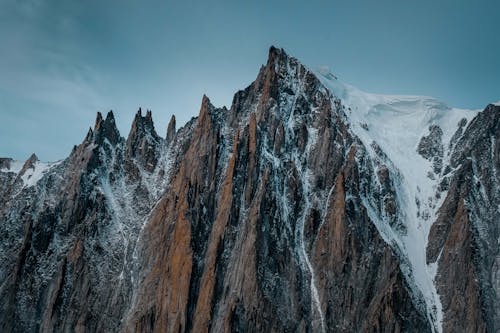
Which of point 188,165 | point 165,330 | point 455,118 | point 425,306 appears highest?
point 455,118

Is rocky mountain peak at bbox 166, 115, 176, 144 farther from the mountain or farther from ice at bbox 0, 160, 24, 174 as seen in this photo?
ice at bbox 0, 160, 24, 174

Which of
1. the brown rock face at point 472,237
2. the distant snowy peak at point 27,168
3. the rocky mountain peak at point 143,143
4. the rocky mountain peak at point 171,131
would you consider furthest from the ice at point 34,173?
the brown rock face at point 472,237

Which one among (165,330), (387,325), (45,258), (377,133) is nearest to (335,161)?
(377,133)

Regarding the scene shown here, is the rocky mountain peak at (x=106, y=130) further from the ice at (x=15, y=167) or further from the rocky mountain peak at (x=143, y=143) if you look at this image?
the ice at (x=15, y=167)

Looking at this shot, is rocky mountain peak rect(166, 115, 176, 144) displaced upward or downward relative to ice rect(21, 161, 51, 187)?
upward

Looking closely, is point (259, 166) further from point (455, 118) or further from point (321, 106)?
point (455, 118)

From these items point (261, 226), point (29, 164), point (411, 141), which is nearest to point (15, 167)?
point (29, 164)

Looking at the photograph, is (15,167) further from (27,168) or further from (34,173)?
(34,173)

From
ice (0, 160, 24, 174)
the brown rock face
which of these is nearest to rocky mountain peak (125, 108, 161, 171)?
ice (0, 160, 24, 174)

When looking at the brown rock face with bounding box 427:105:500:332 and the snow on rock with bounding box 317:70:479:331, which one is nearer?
the brown rock face with bounding box 427:105:500:332
